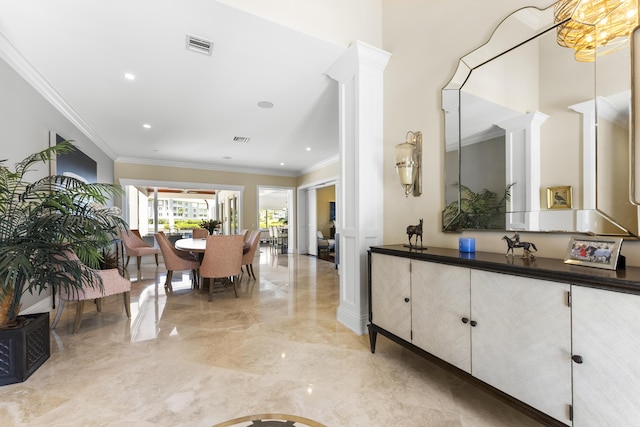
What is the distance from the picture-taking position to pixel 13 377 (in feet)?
6.40

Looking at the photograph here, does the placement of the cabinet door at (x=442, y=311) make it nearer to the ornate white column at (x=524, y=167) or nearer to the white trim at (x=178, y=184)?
the ornate white column at (x=524, y=167)

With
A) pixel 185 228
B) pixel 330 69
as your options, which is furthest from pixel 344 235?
pixel 185 228

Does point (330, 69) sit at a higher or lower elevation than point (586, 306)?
higher

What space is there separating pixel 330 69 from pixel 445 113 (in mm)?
1415

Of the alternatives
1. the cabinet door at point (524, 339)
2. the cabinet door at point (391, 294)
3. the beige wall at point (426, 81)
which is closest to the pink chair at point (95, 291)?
the cabinet door at point (391, 294)

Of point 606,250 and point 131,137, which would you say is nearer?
point 606,250

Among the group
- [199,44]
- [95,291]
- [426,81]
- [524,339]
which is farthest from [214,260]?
[524,339]

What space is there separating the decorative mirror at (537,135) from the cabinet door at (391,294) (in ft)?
1.88

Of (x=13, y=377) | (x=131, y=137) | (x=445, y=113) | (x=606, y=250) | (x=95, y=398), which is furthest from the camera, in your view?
(x=131, y=137)

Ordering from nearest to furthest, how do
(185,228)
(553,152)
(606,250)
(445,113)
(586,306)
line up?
(586,306), (606,250), (553,152), (445,113), (185,228)

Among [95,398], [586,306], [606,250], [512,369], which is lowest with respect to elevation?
[95,398]

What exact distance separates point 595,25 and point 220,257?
3.99 m

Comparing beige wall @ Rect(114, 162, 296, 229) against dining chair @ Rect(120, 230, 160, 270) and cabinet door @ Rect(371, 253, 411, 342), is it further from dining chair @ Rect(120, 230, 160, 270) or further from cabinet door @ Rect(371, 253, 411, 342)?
cabinet door @ Rect(371, 253, 411, 342)

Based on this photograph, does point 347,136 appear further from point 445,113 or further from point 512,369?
point 512,369
